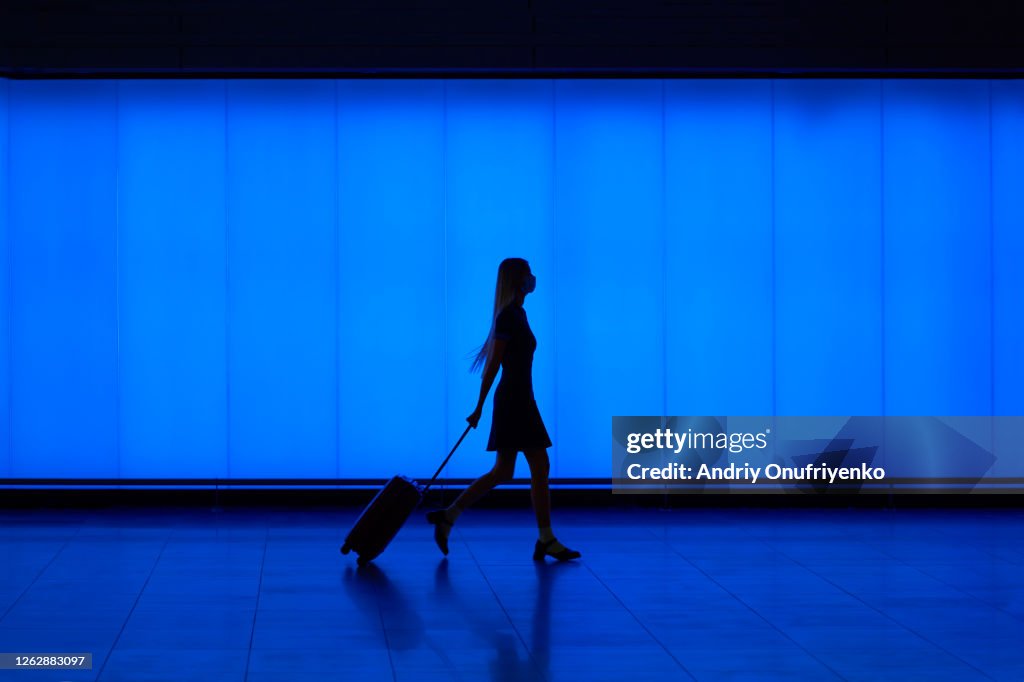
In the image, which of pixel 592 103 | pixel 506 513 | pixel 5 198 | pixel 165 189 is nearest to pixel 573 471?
pixel 506 513

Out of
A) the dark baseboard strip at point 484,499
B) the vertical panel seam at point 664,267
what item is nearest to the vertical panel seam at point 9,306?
the dark baseboard strip at point 484,499

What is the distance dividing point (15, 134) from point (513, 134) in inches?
161

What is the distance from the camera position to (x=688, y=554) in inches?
337

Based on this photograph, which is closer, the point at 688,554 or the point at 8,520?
the point at 688,554

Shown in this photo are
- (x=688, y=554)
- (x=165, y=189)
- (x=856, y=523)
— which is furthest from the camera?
(x=165, y=189)

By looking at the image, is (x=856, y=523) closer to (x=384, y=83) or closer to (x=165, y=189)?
(x=384, y=83)

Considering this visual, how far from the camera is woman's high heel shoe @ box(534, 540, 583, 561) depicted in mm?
8234

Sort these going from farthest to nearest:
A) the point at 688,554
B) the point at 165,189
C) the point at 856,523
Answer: the point at 165,189 → the point at 856,523 → the point at 688,554

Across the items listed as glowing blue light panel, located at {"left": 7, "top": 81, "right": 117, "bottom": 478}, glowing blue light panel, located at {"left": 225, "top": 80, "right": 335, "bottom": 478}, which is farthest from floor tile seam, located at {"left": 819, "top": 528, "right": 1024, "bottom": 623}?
glowing blue light panel, located at {"left": 7, "top": 81, "right": 117, "bottom": 478}

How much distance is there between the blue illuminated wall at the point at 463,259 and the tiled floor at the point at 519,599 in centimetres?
95

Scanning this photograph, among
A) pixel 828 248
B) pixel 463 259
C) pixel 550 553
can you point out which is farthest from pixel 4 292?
pixel 828 248

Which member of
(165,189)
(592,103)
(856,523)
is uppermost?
(592,103)

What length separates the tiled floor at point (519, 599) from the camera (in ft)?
18.7

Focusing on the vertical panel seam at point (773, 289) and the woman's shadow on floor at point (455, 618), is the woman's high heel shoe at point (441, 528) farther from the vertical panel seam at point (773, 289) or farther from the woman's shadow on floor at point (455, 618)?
the vertical panel seam at point (773, 289)
